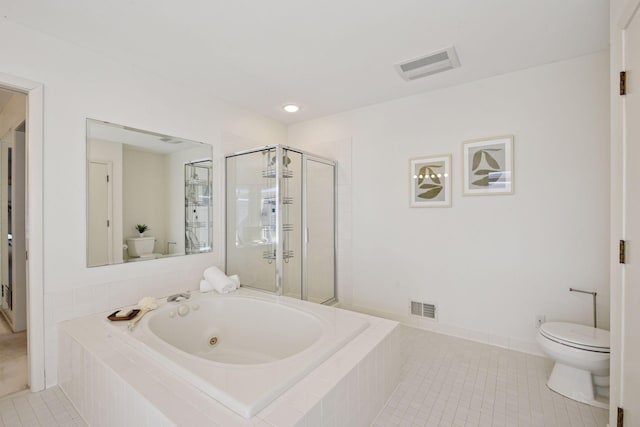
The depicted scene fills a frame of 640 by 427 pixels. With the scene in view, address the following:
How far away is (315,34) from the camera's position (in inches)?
75.5

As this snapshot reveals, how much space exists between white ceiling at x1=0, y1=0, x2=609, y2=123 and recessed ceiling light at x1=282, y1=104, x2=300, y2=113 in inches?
21.4

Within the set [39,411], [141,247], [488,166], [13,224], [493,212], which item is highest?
[488,166]

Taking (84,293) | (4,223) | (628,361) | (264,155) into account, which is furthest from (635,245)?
(4,223)

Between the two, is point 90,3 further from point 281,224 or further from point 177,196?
point 281,224

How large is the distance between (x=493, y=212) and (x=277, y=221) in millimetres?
1867

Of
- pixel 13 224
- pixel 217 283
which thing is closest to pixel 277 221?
pixel 217 283

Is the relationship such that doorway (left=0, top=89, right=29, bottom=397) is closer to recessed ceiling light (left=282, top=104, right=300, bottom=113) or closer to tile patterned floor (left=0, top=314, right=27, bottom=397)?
tile patterned floor (left=0, top=314, right=27, bottom=397)

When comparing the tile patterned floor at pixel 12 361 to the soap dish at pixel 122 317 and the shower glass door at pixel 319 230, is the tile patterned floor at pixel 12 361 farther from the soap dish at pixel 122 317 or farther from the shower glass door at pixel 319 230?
the shower glass door at pixel 319 230

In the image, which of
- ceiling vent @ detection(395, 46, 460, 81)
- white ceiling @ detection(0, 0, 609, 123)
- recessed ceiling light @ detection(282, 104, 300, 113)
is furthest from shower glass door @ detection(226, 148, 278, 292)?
ceiling vent @ detection(395, 46, 460, 81)

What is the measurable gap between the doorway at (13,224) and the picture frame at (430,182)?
11.2 ft

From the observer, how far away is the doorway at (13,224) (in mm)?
2617

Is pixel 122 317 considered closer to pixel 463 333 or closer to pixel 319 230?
pixel 319 230

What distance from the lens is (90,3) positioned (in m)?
1.62

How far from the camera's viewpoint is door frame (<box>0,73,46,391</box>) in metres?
1.82
